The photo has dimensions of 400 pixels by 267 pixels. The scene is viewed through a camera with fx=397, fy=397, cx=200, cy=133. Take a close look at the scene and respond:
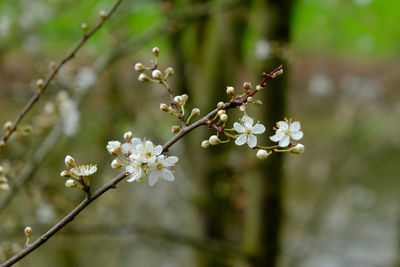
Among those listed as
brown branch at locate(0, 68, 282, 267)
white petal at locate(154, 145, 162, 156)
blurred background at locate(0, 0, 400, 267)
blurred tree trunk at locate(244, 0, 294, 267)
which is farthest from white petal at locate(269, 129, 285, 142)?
blurred tree trunk at locate(244, 0, 294, 267)

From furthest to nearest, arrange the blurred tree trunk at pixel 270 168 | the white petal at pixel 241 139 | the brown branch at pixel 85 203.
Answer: the blurred tree trunk at pixel 270 168, the white petal at pixel 241 139, the brown branch at pixel 85 203

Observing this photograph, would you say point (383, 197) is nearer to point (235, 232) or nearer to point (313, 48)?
point (313, 48)

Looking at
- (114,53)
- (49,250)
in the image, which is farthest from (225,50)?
(49,250)

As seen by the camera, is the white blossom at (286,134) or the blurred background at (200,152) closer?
the white blossom at (286,134)

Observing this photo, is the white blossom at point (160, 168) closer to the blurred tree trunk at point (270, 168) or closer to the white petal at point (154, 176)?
the white petal at point (154, 176)

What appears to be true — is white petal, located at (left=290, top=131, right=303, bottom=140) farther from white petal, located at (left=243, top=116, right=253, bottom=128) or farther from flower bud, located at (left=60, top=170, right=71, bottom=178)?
flower bud, located at (left=60, top=170, right=71, bottom=178)

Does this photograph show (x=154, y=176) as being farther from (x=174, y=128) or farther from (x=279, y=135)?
(x=279, y=135)

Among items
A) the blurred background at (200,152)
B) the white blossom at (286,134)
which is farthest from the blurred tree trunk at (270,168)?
the white blossom at (286,134)

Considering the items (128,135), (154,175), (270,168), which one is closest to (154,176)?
(154,175)
